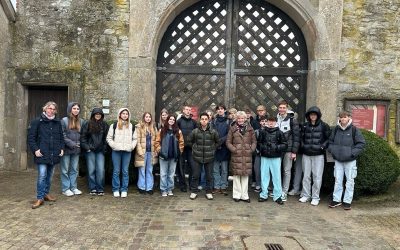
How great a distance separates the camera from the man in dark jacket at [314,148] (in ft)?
18.6

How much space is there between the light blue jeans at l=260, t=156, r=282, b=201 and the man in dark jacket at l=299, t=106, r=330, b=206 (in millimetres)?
450

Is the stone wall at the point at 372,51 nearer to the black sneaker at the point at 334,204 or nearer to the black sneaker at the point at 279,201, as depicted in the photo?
the black sneaker at the point at 334,204

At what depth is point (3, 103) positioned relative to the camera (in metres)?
7.53

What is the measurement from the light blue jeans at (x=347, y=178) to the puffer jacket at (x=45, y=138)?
4420 mm

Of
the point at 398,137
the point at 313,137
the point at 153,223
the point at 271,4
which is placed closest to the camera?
the point at 153,223

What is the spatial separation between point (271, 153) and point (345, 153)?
1.14 m

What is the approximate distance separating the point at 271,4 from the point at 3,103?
6.33 m

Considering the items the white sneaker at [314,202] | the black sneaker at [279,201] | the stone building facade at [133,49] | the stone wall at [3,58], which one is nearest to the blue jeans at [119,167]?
the stone building facade at [133,49]

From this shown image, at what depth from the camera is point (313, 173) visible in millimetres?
5777

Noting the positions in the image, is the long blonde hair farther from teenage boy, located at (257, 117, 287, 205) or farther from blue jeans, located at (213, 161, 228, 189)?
teenage boy, located at (257, 117, 287, 205)

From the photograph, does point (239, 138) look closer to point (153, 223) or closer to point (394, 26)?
point (153, 223)

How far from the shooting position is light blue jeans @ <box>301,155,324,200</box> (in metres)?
5.71

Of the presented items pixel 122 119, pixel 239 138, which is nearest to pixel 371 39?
pixel 239 138

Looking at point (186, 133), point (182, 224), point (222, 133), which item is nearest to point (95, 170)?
point (186, 133)
